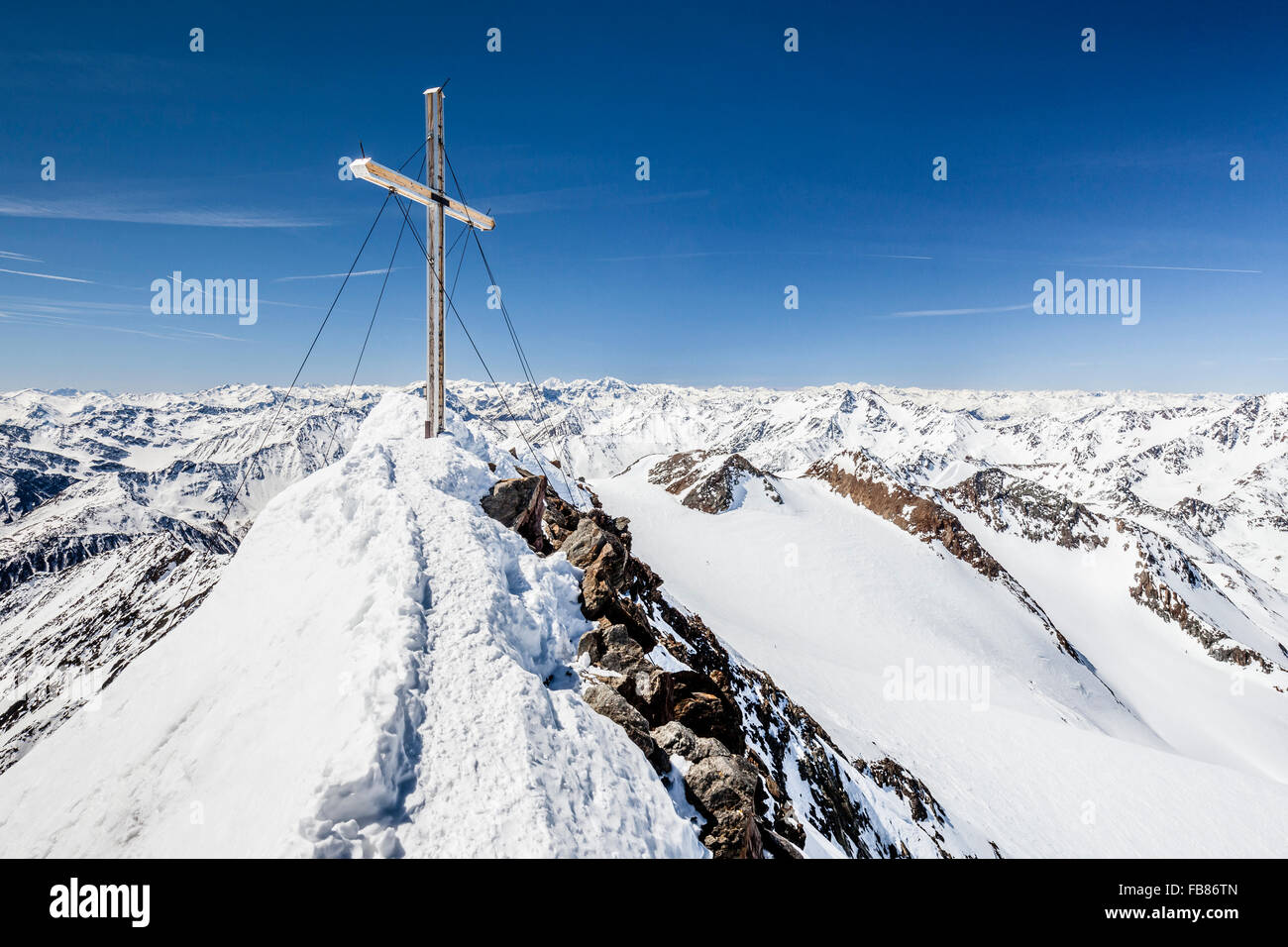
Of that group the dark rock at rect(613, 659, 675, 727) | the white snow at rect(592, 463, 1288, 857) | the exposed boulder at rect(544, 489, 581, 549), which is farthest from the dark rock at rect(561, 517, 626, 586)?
the white snow at rect(592, 463, 1288, 857)

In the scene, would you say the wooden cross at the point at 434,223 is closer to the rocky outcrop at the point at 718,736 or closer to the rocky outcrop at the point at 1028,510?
the rocky outcrop at the point at 718,736

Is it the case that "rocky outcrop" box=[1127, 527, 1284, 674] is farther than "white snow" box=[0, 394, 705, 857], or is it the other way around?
"rocky outcrop" box=[1127, 527, 1284, 674]

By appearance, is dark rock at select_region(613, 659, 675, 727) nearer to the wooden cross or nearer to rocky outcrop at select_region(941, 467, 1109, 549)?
the wooden cross

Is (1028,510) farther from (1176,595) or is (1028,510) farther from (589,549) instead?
(589,549)

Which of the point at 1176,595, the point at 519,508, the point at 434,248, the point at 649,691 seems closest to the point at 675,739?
the point at 649,691

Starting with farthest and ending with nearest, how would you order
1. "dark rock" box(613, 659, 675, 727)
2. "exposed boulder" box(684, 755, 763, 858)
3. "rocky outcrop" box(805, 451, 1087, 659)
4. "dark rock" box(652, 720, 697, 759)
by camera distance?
"rocky outcrop" box(805, 451, 1087, 659) → "dark rock" box(613, 659, 675, 727) → "dark rock" box(652, 720, 697, 759) → "exposed boulder" box(684, 755, 763, 858)

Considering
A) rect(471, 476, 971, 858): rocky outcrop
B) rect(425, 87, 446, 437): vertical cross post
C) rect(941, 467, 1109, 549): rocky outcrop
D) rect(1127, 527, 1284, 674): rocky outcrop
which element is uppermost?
rect(425, 87, 446, 437): vertical cross post

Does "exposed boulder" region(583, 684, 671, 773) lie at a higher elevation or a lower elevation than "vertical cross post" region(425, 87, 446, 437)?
lower
